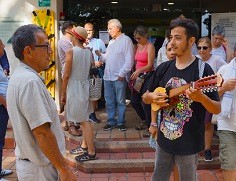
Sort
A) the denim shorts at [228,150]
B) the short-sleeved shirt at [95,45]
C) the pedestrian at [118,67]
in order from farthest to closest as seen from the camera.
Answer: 1. the short-sleeved shirt at [95,45]
2. the pedestrian at [118,67]
3. the denim shorts at [228,150]

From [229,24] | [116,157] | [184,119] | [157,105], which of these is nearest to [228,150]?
[184,119]

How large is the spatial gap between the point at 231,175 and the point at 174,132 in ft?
3.54

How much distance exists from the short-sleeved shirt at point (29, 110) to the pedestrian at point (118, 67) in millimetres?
3367

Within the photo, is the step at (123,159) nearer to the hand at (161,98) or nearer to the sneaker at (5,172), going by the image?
the sneaker at (5,172)

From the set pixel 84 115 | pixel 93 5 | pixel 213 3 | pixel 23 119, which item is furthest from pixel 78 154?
pixel 213 3

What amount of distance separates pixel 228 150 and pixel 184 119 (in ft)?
3.14

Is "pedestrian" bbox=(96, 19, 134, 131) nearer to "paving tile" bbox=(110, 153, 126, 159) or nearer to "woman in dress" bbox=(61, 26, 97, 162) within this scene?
"paving tile" bbox=(110, 153, 126, 159)

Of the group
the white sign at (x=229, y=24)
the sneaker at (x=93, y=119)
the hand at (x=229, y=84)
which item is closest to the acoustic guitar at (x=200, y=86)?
the hand at (x=229, y=84)

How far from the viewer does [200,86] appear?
2.70 metres

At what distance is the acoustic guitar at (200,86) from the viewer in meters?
2.62

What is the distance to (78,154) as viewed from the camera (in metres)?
5.29

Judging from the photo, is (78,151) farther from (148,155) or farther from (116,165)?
(148,155)

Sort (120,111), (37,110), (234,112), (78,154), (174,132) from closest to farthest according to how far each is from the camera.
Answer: (37,110)
(174,132)
(234,112)
(78,154)
(120,111)

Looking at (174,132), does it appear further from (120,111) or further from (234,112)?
(120,111)
